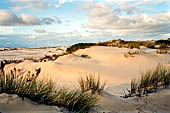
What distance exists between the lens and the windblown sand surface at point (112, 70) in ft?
13.5

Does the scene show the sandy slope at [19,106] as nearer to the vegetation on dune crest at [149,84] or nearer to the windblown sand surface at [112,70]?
the windblown sand surface at [112,70]

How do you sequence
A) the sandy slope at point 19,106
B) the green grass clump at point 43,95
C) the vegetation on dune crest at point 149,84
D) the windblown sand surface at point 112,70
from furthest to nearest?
the vegetation on dune crest at point 149,84 < the windblown sand surface at point 112,70 < the green grass clump at point 43,95 < the sandy slope at point 19,106

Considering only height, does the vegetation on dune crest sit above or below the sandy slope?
below

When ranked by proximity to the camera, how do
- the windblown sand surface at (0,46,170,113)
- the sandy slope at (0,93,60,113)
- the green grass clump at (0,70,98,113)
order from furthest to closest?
the windblown sand surface at (0,46,170,113)
the green grass clump at (0,70,98,113)
the sandy slope at (0,93,60,113)

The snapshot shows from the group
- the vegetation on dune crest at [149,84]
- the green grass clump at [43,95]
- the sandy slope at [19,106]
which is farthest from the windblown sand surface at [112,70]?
the sandy slope at [19,106]

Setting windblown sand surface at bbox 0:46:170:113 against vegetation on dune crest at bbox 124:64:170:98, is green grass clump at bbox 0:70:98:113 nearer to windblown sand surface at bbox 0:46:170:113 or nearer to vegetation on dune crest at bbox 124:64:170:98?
windblown sand surface at bbox 0:46:170:113

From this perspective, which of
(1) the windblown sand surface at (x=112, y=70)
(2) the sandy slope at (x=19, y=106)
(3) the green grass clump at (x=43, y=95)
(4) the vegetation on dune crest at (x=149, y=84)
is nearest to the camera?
(2) the sandy slope at (x=19, y=106)

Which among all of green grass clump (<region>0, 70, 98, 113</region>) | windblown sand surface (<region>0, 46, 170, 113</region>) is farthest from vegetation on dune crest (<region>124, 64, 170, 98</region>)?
A: green grass clump (<region>0, 70, 98, 113</region>)

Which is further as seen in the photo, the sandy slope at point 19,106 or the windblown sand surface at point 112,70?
the windblown sand surface at point 112,70

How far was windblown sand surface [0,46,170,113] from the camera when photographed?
4.10 meters

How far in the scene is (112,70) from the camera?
28.6 feet

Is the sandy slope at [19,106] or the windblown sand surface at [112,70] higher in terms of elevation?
the sandy slope at [19,106]

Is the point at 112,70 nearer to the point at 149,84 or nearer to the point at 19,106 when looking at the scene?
the point at 149,84

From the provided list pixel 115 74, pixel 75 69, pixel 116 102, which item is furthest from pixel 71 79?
pixel 116 102
